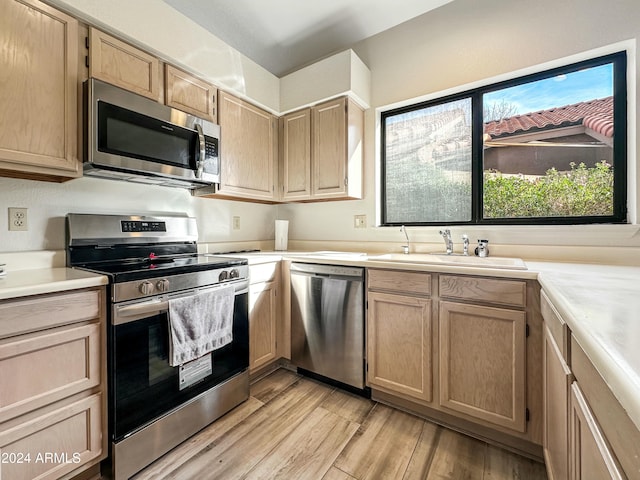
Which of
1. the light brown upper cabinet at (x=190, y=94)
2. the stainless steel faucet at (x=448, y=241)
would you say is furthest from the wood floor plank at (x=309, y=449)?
the light brown upper cabinet at (x=190, y=94)

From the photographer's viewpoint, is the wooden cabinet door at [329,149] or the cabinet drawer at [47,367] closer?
the cabinet drawer at [47,367]

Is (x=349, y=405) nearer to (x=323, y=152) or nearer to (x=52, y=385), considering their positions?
(x=52, y=385)

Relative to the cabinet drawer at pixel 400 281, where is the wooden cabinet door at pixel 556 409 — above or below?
below

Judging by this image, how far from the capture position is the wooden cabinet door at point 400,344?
161cm

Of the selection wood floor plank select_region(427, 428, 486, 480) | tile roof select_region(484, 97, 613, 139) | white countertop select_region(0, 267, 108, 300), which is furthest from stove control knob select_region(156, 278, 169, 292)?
tile roof select_region(484, 97, 613, 139)

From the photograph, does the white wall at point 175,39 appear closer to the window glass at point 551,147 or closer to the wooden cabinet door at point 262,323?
the wooden cabinet door at point 262,323

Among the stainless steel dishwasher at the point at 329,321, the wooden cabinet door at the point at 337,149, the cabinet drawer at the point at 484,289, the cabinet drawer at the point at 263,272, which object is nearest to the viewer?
the cabinet drawer at the point at 484,289

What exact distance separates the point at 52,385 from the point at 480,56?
2915 mm

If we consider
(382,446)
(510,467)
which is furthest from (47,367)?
(510,467)

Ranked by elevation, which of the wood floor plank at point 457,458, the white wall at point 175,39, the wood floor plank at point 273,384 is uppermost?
the white wall at point 175,39

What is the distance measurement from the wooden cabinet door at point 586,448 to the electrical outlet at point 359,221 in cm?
182

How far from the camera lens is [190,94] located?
1896mm

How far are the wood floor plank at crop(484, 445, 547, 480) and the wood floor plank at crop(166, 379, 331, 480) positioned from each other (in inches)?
36.4

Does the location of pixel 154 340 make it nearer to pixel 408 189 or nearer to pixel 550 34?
pixel 408 189
